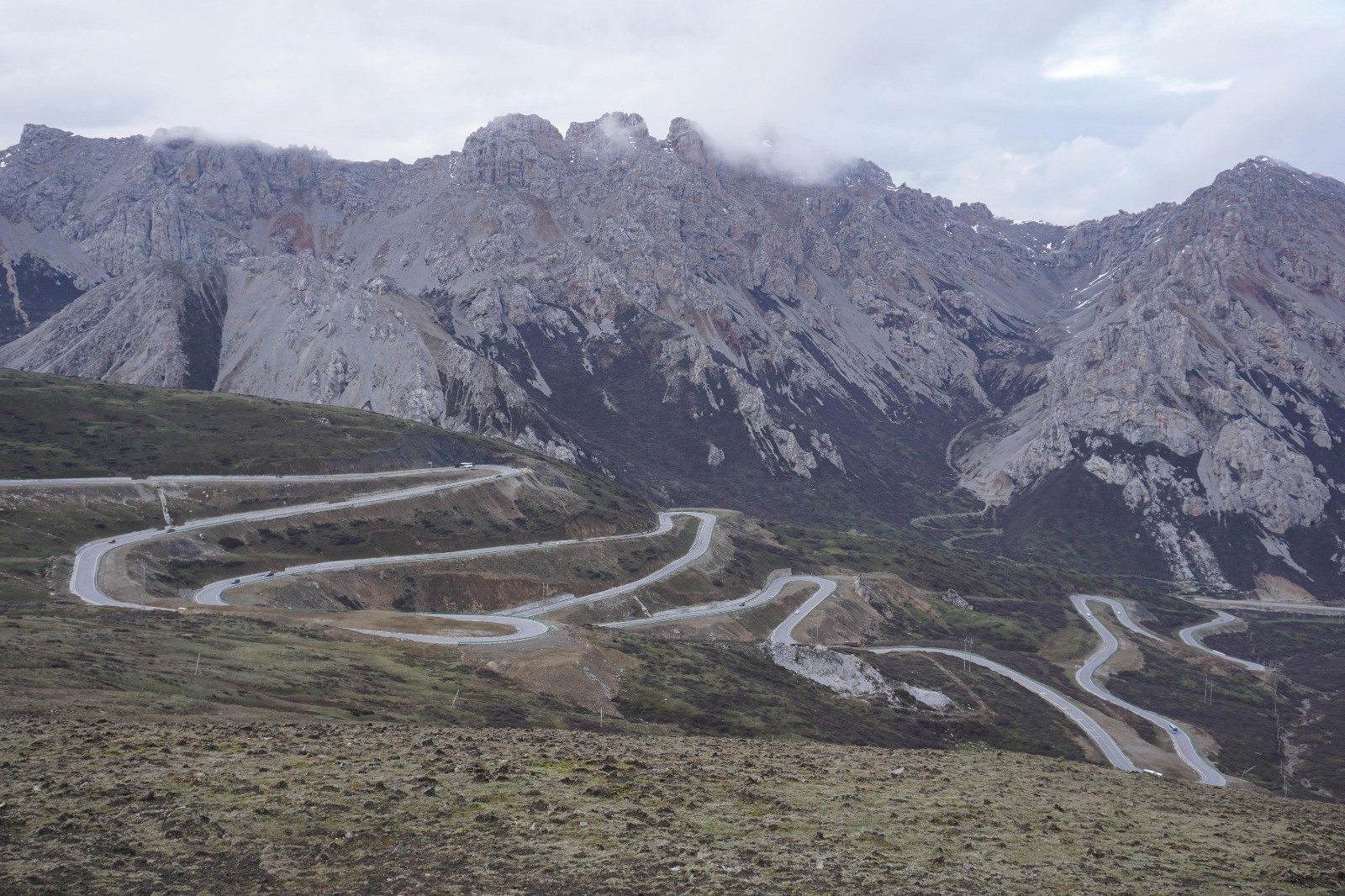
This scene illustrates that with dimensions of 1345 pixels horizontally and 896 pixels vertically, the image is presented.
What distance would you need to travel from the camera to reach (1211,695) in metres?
156

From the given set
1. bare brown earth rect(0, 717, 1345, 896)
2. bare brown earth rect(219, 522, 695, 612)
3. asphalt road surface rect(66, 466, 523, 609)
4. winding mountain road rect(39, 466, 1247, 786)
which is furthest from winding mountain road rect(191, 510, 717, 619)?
bare brown earth rect(0, 717, 1345, 896)

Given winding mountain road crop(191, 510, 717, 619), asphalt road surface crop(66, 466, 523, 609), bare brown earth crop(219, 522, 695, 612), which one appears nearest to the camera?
asphalt road surface crop(66, 466, 523, 609)

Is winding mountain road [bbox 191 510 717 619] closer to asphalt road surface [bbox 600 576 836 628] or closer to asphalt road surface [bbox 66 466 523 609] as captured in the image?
asphalt road surface [bbox 600 576 836 628]

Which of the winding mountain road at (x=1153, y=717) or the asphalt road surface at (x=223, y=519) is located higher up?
the asphalt road surface at (x=223, y=519)

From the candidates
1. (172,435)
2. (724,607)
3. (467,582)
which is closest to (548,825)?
(467,582)

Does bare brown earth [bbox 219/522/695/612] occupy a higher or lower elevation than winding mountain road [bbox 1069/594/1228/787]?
higher

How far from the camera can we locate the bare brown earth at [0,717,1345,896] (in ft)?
90.8

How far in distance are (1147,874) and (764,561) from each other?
158559 millimetres

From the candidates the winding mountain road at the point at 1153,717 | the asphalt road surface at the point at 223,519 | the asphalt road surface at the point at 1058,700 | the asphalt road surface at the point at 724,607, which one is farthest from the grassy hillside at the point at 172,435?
the winding mountain road at the point at 1153,717

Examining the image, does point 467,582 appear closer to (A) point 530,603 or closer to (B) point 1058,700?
(A) point 530,603

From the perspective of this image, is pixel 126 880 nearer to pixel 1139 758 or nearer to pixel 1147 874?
pixel 1147 874

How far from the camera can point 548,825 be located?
33.2 meters

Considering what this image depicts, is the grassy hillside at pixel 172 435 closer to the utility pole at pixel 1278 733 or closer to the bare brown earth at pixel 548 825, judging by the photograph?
the bare brown earth at pixel 548 825

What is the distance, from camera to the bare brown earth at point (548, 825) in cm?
2769
